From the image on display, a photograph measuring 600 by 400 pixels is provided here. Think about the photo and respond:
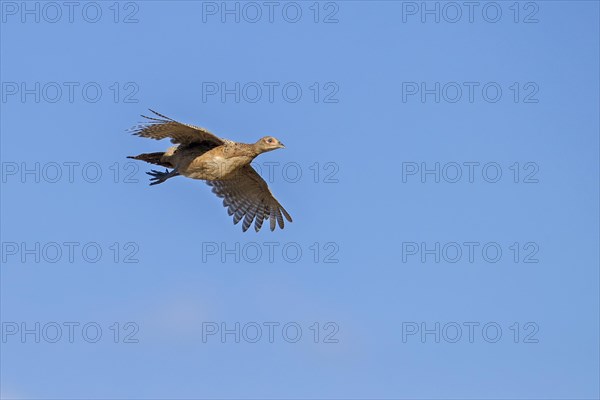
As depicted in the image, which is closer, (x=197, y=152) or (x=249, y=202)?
(x=197, y=152)

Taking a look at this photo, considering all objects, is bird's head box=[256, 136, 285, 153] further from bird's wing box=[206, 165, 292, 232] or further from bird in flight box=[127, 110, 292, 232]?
bird's wing box=[206, 165, 292, 232]

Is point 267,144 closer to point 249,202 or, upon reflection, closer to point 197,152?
point 197,152

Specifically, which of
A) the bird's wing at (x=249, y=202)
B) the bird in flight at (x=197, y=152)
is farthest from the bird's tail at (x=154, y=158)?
the bird's wing at (x=249, y=202)

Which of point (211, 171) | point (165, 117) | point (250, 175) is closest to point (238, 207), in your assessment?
point (250, 175)

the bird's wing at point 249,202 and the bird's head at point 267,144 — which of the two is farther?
the bird's wing at point 249,202

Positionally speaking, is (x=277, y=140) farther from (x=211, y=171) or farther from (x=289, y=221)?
(x=289, y=221)

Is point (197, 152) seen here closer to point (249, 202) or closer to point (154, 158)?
point (154, 158)

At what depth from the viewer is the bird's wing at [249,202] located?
37.6m

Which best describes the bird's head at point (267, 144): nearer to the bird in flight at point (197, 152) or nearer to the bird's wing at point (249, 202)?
the bird in flight at point (197, 152)

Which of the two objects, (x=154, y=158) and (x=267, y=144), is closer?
(x=267, y=144)

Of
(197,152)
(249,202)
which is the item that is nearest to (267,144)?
(197,152)

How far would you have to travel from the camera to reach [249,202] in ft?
125

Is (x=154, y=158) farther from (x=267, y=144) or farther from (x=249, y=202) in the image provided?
(x=249, y=202)

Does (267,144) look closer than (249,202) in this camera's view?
Yes
